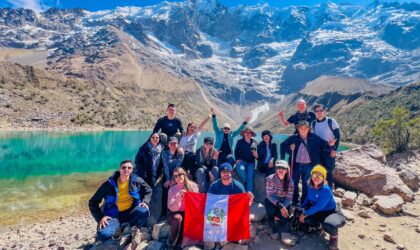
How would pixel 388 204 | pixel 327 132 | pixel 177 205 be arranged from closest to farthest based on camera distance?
pixel 177 205 < pixel 327 132 < pixel 388 204

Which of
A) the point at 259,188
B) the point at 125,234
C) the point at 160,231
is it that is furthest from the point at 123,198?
the point at 259,188

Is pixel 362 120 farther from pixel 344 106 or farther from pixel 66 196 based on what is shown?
pixel 66 196

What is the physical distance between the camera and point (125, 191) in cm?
930

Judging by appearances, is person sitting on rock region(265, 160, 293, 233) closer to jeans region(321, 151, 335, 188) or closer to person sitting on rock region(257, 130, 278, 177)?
jeans region(321, 151, 335, 188)

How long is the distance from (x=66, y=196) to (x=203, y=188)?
13293mm

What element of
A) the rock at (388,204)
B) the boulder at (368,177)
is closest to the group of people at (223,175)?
the rock at (388,204)

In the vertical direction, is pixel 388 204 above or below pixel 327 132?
below

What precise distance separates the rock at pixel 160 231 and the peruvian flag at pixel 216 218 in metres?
0.86

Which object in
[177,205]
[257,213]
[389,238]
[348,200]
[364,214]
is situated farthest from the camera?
[348,200]

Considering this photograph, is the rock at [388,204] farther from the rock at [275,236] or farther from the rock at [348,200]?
the rock at [275,236]

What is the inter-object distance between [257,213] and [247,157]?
2.29m

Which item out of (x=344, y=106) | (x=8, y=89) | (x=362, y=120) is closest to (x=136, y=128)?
(x=8, y=89)

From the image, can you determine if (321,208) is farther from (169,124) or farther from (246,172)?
(169,124)

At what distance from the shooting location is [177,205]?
9070 mm
